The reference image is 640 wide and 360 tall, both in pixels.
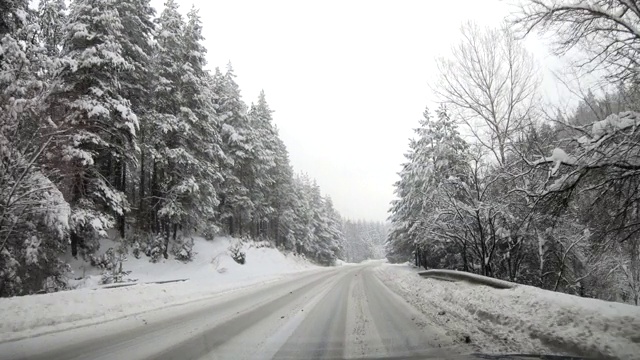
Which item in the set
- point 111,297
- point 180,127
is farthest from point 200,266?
point 111,297

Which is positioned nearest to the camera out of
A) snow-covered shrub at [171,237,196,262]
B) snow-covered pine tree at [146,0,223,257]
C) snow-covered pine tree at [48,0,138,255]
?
snow-covered pine tree at [48,0,138,255]

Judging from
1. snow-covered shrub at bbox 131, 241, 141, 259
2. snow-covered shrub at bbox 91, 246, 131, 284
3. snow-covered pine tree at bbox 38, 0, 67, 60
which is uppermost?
snow-covered pine tree at bbox 38, 0, 67, 60

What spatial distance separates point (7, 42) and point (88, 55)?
Answer: 3477mm

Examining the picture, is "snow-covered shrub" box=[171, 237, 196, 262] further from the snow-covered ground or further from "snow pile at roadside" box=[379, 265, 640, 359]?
"snow pile at roadside" box=[379, 265, 640, 359]

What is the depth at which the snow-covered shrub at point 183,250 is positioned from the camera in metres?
20.1

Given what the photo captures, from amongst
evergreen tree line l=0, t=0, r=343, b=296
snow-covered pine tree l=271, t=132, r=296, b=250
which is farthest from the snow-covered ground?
snow-covered pine tree l=271, t=132, r=296, b=250

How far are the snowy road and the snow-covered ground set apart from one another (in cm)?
72

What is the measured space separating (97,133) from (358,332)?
569 inches

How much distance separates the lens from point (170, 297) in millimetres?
11281

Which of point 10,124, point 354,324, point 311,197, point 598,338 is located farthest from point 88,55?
point 311,197

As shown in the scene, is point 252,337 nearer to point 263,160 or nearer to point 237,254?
point 237,254

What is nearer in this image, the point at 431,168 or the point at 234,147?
the point at 431,168

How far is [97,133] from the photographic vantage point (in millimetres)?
15445

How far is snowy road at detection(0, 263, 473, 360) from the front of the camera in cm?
502
